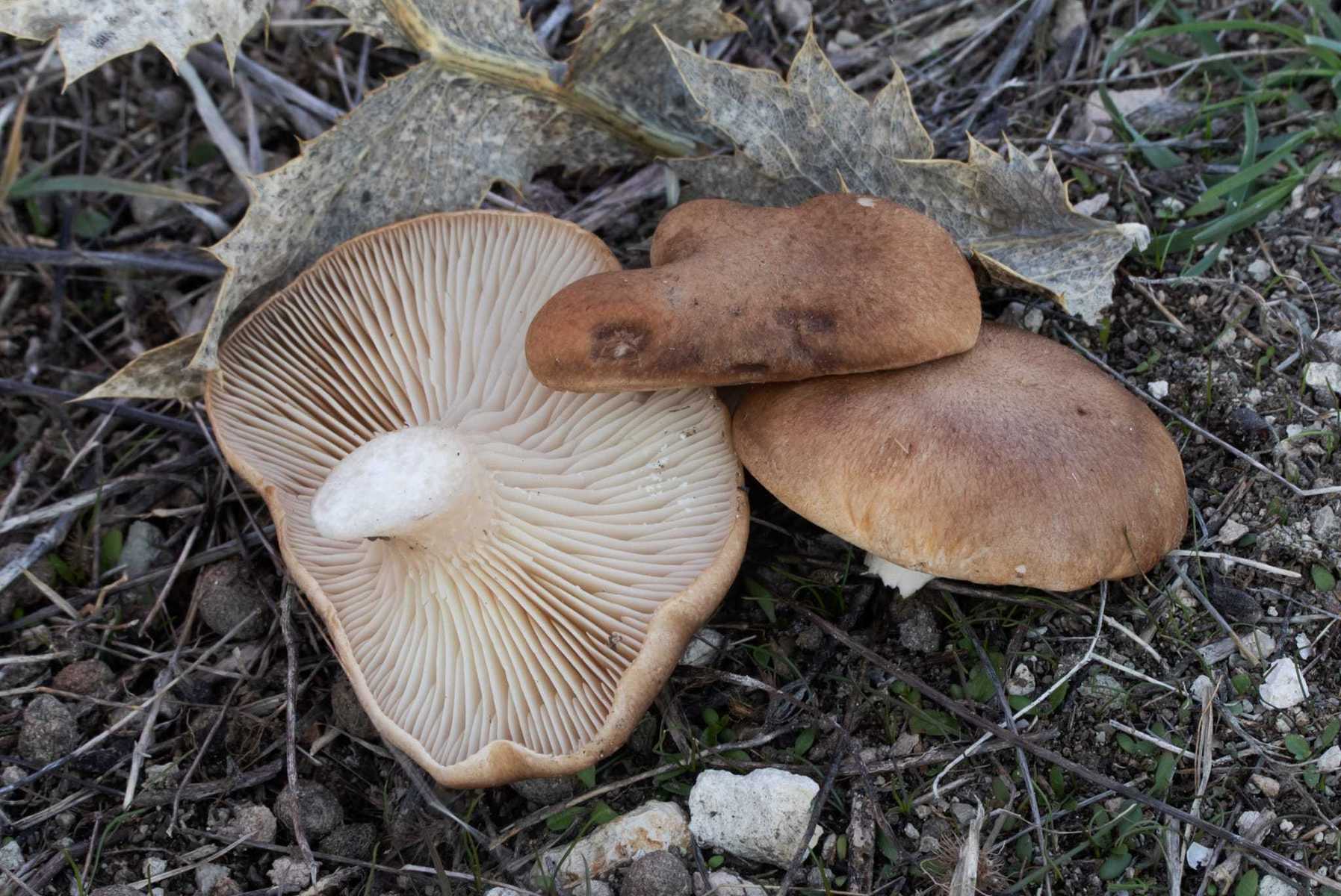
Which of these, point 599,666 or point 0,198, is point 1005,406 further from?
point 0,198

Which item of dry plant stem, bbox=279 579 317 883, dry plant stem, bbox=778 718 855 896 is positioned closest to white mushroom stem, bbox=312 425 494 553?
dry plant stem, bbox=279 579 317 883

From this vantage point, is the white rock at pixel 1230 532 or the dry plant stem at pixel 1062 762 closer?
the dry plant stem at pixel 1062 762

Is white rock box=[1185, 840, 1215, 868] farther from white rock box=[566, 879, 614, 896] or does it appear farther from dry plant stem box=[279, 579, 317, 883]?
dry plant stem box=[279, 579, 317, 883]

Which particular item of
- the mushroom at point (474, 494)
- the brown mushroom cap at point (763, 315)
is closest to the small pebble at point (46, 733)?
the mushroom at point (474, 494)

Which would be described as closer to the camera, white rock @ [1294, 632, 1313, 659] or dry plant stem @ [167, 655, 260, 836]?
white rock @ [1294, 632, 1313, 659]

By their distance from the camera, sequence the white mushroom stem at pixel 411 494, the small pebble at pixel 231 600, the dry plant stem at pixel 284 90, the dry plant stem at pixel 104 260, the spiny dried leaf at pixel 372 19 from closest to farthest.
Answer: the white mushroom stem at pixel 411 494
the spiny dried leaf at pixel 372 19
the small pebble at pixel 231 600
the dry plant stem at pixel 104 260
the dry plant stem at pixel 284 90

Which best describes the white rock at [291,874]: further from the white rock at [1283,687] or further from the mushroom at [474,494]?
the white rock at [1283,687]

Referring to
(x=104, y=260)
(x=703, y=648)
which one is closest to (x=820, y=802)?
(x=703, y=648)

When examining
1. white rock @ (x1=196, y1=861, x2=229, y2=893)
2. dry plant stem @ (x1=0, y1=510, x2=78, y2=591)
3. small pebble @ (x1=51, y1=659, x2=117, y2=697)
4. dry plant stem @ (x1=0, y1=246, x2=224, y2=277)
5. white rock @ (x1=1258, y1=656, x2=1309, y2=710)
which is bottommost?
white rock @ (x1=1258, y1=656, x2=1309, y2=710)
